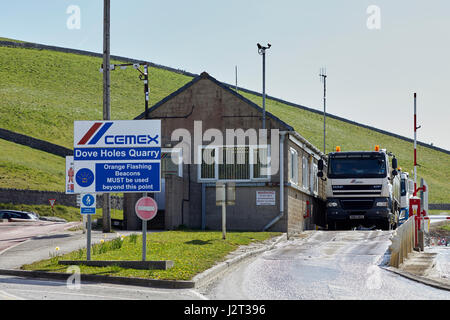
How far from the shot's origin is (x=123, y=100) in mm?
102250

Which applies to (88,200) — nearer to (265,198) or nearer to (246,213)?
(246,213)

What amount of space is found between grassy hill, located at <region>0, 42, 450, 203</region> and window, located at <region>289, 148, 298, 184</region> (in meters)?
30.2

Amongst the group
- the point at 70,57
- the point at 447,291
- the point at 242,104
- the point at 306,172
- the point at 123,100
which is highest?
the point at 70,57

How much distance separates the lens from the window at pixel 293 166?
31.5 meters

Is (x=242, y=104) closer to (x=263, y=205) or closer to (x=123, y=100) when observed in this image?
(x=263, y=205)

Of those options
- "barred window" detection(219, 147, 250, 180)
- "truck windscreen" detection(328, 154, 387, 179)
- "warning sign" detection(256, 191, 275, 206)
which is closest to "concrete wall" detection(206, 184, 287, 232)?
"warning sign" detection(256, 191, 275, 206)

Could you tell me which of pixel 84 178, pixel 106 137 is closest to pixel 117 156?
pixel 106 137

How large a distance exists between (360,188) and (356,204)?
0.76 metres

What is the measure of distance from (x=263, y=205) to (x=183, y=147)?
173 inches

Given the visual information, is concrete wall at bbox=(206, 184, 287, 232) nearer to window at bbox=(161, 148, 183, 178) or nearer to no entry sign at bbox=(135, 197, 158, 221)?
window at bbox=(161, 148, 183, 178)

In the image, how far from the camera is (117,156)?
54.5 feet

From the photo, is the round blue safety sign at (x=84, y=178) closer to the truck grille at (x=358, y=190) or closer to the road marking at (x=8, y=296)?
the road marking at (x=8, y=296)

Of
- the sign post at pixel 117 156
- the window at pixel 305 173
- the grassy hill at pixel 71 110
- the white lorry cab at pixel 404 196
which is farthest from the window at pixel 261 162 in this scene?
the grassy hill at pixel 71 110

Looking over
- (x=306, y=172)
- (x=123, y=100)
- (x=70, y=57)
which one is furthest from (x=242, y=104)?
(x=70, y=57)
